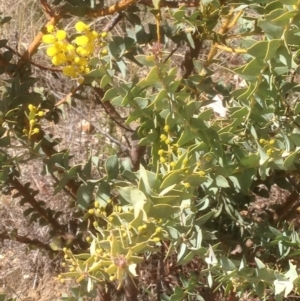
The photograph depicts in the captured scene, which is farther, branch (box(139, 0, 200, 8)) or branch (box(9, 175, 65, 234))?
branch (box(9, 175, 65, 234))

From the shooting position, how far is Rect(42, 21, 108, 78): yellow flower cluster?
87 centimetres

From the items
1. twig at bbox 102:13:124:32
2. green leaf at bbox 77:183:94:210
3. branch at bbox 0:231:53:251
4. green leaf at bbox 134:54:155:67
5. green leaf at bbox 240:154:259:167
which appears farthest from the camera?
branch at bbox 0:231:53:251

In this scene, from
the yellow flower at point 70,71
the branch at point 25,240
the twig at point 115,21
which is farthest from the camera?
the branch at point 25,240

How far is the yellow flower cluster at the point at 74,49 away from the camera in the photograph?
870 millimetres

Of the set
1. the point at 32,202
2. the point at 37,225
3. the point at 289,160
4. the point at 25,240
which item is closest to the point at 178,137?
the point at 289,160

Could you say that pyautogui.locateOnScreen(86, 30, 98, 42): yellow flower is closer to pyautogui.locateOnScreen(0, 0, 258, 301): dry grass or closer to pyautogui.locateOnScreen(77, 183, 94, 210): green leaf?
pyautogui.locateOnScreen(77, 183, 94, 210): green leaf

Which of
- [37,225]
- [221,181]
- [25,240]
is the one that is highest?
[221,181]

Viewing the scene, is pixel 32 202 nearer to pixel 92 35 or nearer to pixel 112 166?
pixel 112 166

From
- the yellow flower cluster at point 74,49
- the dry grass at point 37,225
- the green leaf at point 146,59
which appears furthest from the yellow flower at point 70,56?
the dry grass at point 37,225

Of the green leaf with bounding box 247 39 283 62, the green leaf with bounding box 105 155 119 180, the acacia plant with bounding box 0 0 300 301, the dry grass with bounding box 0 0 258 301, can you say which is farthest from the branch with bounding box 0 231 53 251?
the green leaf with bounding box 247 39 283 62

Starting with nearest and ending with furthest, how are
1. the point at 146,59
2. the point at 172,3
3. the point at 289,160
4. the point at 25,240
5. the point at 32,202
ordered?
1. the point at 146,59
2. the point at 289,160
3. the point at 172,3
4. the point at 32,202
5. the point at 25,240

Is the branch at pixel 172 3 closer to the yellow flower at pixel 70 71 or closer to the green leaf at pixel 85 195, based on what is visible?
the yellow flower at pixel 70 71

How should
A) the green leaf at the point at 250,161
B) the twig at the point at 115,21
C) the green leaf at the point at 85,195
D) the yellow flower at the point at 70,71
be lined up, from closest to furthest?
the yellow flower at the point at 70,71 → the green leaf at the point at 250,161 → the green leaf at the point at 85,195 → the twig at the point at 115,21

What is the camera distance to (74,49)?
2.90 feet
